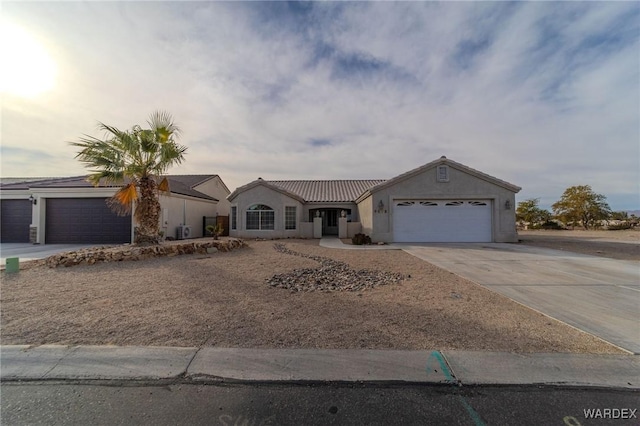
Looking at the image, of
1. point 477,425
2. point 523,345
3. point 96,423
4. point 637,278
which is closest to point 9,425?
point 96,423

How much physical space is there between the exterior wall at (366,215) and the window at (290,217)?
505 centimetres

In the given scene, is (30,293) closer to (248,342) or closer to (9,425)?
(9,425)

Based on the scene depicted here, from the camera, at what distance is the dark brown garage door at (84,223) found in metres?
15.8

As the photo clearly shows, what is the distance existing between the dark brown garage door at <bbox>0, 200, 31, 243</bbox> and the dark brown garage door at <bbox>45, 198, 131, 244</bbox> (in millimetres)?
2059

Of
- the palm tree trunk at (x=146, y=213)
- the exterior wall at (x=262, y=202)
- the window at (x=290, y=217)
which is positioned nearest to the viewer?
the palm tree trunk at (x=146, y=213)

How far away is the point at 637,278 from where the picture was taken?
7.79 m

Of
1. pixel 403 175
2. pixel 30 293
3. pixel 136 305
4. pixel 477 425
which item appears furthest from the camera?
pixel 403 175

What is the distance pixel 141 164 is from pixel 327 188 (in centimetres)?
1708

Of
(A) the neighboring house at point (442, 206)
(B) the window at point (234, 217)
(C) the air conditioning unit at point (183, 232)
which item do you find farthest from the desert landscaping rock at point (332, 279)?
(C) the air conditioning unit at point (183, 232)

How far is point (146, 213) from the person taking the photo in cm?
1180

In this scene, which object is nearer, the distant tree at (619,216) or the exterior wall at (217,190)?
the exterior wall at (217,190)

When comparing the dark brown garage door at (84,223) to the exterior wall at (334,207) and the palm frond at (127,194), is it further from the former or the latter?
the exterior wall at (334,207)

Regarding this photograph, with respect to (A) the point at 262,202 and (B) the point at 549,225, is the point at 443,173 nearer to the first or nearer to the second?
(A) the point at 262,202

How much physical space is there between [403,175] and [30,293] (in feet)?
54.5
